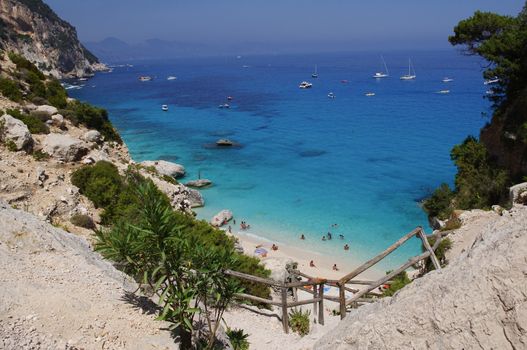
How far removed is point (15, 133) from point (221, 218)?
49.6ft

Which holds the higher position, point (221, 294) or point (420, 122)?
point (221, 294)

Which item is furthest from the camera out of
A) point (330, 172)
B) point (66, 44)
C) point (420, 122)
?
point (66, 44)

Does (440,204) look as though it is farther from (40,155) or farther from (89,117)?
(89,117)

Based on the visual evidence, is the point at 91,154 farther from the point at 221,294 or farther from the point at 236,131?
the point at 236,131

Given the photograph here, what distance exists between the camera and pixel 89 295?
799 centimetres

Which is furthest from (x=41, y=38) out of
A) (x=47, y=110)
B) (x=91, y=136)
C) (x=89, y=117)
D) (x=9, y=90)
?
(x=91, y=136)

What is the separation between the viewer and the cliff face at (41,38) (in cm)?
11462

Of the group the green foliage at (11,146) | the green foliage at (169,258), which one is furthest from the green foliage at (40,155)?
the green foliage at (169,258)

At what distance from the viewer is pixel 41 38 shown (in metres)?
132

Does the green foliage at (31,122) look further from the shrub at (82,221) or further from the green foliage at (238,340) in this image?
the green foliage at (238,340)

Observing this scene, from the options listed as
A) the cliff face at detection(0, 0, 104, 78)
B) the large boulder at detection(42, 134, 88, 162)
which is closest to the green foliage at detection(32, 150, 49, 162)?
the large boulder at detection(42, 134, 88, 162)

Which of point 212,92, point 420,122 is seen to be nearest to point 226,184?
point 420,122

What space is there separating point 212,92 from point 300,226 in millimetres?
77877

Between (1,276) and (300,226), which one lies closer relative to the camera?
(1,276)
